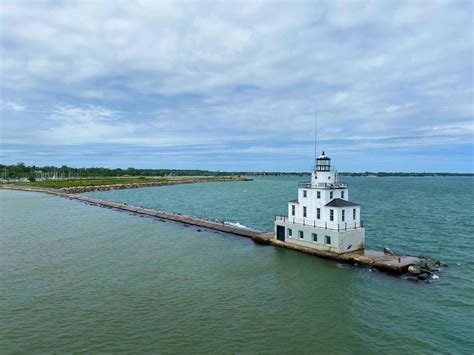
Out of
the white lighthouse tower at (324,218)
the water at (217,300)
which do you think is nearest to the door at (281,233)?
the white lighthouse tower at (324,218)

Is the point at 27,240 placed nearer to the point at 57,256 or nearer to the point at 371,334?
the point at 57,256

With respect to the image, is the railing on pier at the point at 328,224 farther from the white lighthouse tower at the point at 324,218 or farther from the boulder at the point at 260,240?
the boulder at the point at 260,240

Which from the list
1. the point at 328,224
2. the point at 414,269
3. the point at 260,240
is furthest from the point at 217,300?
the point at 260,240

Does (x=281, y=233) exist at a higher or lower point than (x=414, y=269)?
higher

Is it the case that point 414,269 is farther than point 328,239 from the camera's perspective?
No

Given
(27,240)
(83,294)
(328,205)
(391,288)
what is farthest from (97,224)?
(391,288)

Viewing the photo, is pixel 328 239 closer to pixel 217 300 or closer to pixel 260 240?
pixel 260 240
